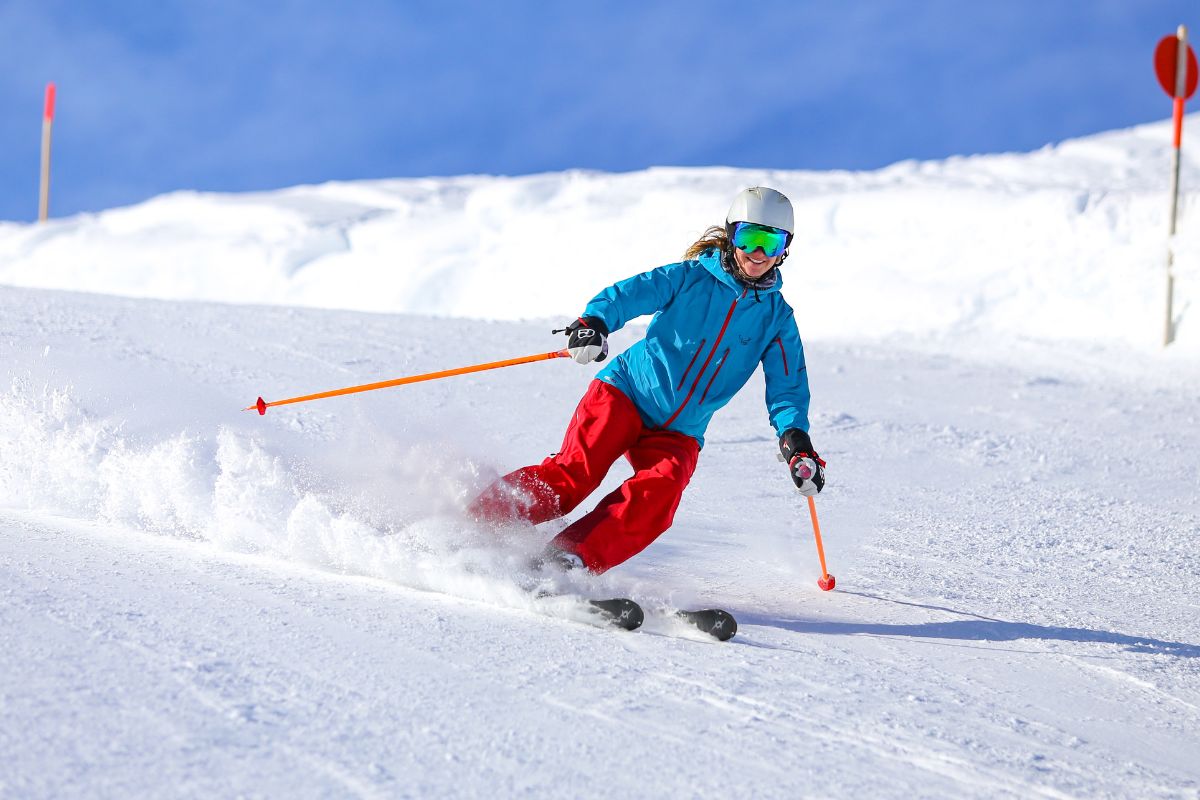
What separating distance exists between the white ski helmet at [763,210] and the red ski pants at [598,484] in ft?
2.21

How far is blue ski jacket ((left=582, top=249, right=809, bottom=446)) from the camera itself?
3.37 m

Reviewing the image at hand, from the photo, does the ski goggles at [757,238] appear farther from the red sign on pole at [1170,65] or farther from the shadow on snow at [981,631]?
the red sign on pole at [1170,65]

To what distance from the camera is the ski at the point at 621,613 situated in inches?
103

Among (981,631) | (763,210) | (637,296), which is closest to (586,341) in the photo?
(637,296)

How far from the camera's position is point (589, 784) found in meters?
1.71

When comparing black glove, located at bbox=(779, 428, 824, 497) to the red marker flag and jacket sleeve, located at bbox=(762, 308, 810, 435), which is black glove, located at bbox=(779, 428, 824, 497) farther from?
the red marker flag

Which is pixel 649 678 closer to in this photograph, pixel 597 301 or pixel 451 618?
pixel 451 618

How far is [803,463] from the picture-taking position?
330 centimetres

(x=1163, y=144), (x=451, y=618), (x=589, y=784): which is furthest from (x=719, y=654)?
(x=1163, y=144)

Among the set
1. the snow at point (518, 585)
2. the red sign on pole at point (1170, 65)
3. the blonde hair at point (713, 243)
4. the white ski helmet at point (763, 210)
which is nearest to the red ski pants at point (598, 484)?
the snow at point (518, 585)

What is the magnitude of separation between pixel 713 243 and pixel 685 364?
41 centimetres

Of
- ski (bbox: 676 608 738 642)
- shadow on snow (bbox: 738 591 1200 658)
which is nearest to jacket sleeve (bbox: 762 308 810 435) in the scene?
shadow on snow (bbox: 738 591 1200 658)

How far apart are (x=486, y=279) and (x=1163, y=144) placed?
38.4 feet

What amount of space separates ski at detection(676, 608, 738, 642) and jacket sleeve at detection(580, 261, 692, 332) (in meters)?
1.00
